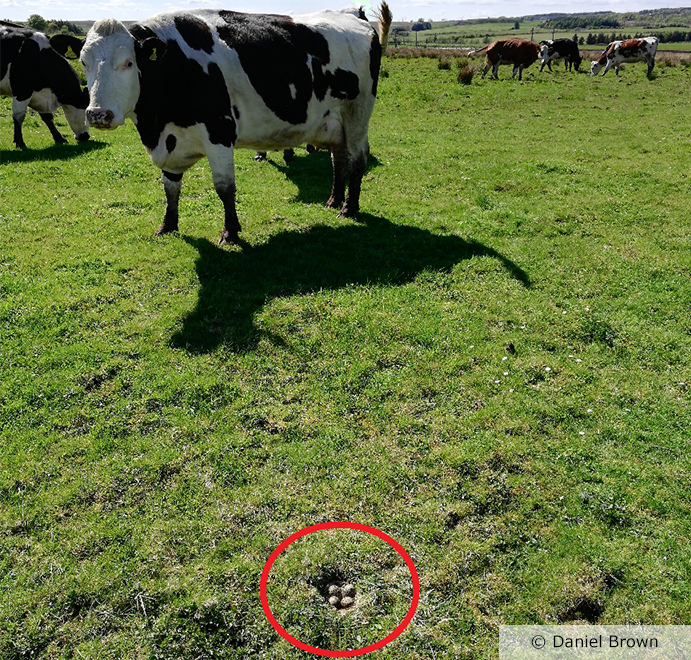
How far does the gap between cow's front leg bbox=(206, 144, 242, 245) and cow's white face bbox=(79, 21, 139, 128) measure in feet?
4.42

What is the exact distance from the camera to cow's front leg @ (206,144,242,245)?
23.3ft

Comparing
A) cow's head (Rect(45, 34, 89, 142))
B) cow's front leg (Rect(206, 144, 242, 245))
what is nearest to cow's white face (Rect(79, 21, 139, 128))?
cow's front leg (Rect(206, 144, 242, 245))

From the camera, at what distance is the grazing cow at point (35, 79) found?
40.4 ft

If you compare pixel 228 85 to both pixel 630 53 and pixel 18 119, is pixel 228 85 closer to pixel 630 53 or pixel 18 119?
pixel 18 119

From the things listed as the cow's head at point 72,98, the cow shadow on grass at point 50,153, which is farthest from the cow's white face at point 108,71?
the cow's head at point 72,98

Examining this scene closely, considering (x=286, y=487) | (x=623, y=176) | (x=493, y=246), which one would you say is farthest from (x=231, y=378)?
(x=623, y=176)

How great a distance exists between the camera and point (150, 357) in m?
5.34

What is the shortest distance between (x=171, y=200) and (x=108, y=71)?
2258 mm

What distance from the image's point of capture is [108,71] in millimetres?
5859

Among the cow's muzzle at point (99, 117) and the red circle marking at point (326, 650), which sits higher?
the cow's muzzle at point (99, 117)

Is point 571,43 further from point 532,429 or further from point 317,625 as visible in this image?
point 317,625

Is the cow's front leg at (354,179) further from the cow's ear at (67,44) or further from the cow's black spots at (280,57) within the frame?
the cow's ear at (67,44)

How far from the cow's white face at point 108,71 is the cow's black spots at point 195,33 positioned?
0.85 metres

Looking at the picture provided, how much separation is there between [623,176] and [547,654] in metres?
10.9
